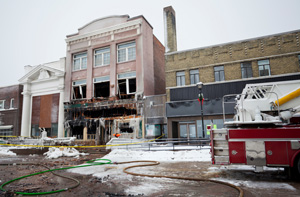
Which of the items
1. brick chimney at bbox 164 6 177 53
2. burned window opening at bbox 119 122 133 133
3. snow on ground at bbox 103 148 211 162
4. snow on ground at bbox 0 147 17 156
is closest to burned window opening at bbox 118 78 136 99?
burned window opening at bbox 119 122 133 133

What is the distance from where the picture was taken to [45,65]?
99.8ft

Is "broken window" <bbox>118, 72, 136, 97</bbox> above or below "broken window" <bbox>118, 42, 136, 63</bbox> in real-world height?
below

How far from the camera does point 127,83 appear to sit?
25047mm

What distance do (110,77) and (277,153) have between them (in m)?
21.2

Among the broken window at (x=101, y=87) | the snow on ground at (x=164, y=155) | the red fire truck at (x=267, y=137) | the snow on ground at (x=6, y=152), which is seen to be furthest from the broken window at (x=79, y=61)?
the red fire truck at (x=267, y=137)

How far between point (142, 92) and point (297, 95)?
17203 mm

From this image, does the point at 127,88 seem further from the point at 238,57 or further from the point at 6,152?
the point at 6,152

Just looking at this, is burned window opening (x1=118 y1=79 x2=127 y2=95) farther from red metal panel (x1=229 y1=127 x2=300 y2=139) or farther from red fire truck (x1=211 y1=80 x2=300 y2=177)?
red metal panel (x1=229 y1=127 x2=300 y2=139)

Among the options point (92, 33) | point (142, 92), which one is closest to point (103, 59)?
point (92, 33)

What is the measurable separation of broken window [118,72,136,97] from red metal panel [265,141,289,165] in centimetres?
1876

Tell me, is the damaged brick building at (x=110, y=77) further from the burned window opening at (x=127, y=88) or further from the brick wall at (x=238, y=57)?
the brick wall at (x=238, y=57)

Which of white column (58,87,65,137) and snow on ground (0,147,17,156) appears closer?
snow on ground (0,147,17,156)

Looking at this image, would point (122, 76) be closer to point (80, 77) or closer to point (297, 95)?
point (80, 77)

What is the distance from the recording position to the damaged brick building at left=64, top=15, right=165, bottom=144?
24.2m
